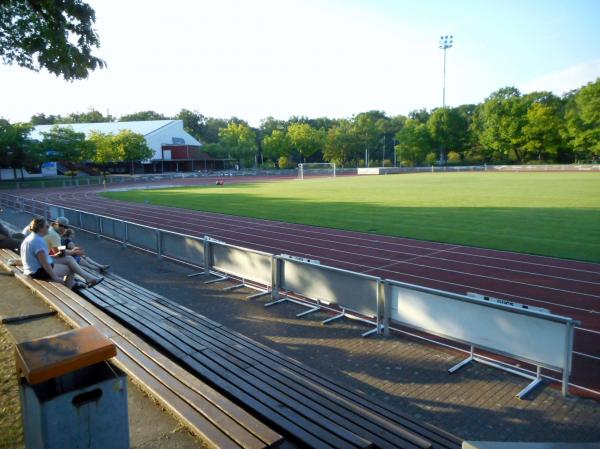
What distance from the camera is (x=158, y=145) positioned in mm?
88125

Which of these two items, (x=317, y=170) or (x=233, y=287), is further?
(x=317, y=170)

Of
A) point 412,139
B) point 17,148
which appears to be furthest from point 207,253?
point 412,139

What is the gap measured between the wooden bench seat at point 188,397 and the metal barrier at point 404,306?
3811 millimetres

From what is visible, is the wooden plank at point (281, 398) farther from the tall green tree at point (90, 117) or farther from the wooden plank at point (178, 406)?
the tall green tree at point (90, 117)

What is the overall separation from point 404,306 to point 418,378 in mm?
1356

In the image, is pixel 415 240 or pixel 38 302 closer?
pixel 38 302

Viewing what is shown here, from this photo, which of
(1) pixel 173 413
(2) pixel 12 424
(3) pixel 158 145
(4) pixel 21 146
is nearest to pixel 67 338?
(1) pixel 173 413

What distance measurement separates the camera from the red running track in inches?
338

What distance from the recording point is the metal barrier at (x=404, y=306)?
584cm

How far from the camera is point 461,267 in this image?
12469mm

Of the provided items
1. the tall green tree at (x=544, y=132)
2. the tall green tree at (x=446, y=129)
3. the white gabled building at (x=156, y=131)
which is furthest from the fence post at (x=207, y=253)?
the tall green tree at (x=446, y=129)

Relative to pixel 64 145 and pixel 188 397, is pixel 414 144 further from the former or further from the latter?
pixel 188 397

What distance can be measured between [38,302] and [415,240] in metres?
12.0

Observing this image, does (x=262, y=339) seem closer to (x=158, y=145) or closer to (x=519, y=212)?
(x=519, y=212)
